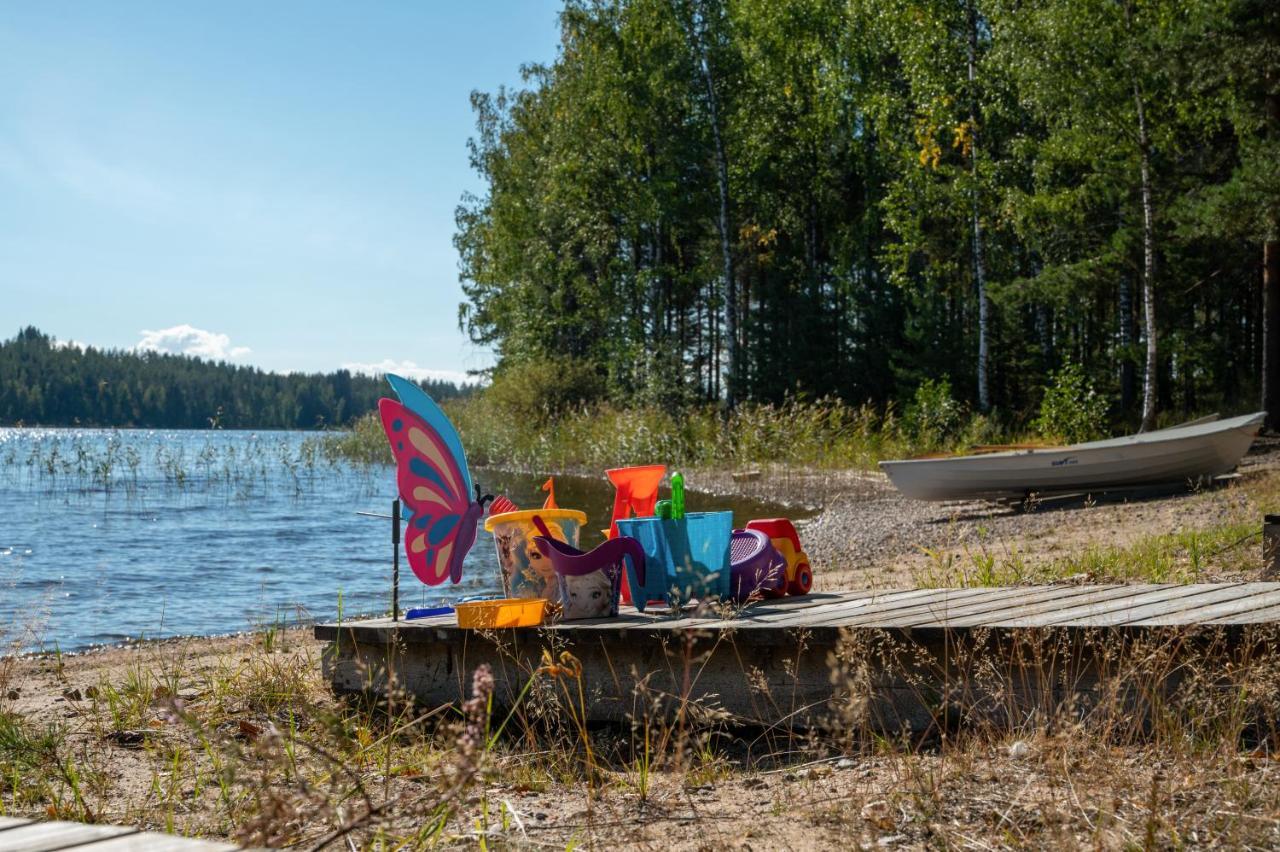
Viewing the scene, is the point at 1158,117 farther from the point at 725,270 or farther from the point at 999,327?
the point at 725,270

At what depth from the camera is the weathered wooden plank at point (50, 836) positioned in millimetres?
1771

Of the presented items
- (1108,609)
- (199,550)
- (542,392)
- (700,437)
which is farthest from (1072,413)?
(1108,609)

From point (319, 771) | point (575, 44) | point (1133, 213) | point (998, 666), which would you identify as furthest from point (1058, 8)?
point (319, 771)

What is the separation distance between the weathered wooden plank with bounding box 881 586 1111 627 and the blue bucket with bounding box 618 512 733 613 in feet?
2.67

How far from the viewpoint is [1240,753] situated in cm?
329

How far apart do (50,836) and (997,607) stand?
349 centimetres

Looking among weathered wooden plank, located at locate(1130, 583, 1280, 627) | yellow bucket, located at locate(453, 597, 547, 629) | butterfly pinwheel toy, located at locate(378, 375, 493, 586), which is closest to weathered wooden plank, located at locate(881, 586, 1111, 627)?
weathered wooden plank, located at locate(1130, 583, 1280, 627)

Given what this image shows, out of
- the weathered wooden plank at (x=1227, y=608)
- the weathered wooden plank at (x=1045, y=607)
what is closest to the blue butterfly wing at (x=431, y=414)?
the weathered wooden plank at (x=1045, y=607)

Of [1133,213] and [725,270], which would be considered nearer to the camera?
[1133,213]

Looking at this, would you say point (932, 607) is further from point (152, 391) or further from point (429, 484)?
point (152, 391)

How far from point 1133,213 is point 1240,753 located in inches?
730

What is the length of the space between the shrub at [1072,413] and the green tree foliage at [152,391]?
274ft

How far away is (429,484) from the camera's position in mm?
4828

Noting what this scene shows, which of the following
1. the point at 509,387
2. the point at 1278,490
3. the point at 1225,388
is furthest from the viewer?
the point at 509,387
